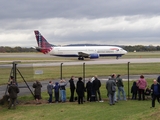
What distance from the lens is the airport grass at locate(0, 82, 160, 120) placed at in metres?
13.8

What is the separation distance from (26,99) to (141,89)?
6855mm

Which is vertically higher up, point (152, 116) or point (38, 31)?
point (38, 31)

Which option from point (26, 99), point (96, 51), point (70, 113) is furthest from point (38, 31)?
point (70, 113)

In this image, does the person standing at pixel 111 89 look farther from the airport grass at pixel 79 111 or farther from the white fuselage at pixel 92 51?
the white fuselage at pixel 92 51

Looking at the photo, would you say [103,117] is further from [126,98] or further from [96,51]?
[96,51]

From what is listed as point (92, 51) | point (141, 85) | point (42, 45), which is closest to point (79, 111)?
point (141, 85)

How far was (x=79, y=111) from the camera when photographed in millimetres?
15258

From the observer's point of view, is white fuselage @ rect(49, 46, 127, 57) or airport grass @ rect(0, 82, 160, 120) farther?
white fuselage @ rect(49, 46, 127, 57)

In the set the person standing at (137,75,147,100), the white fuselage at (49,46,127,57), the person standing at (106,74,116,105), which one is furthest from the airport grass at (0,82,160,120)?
the white fuselage at (49,46,127,57)

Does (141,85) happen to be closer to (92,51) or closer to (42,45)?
(92,51)

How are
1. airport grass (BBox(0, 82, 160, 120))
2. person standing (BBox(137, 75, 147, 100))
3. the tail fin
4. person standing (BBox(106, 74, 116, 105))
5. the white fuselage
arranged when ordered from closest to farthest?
airport grass (BBox(0, 82, 160, 120)) < person standing (BBox(106, 74, 116, 105)) < person standing (BBox(137, 75, 147, 100)) < the white fuselage < the tail fin

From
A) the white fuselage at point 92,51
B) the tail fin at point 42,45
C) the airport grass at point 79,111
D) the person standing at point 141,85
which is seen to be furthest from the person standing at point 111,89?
the tail fin at point 42,45

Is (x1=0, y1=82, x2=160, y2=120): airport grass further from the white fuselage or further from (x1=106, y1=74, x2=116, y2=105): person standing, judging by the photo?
the white fuselage

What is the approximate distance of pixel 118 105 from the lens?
54.6 ft
